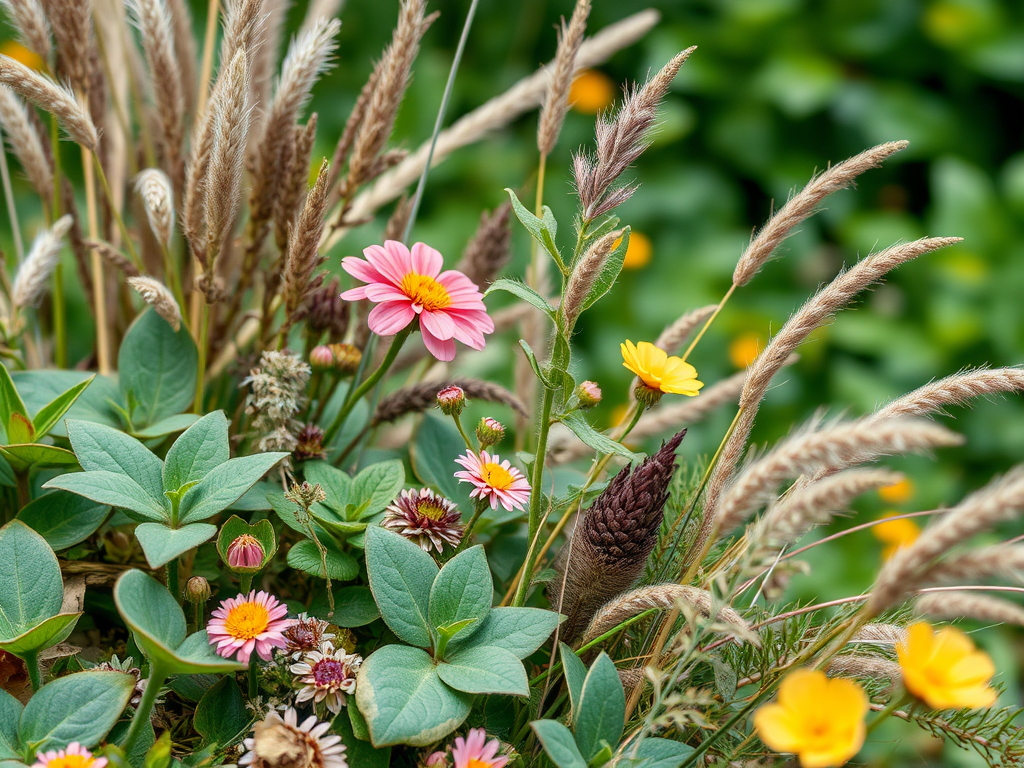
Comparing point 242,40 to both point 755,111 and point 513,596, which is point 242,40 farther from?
point 755,111

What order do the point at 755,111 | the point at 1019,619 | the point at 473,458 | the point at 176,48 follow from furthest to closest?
the point at 755,111 → the point at 176,48 → the point at 473,458 → the point at 1019,619

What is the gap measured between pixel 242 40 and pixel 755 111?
1.67 meters

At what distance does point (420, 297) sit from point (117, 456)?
0.62 feet

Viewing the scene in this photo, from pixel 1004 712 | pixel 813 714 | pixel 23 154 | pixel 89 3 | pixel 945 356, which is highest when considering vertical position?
pixel 89 3

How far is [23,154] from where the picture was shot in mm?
585

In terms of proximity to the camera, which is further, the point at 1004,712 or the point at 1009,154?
the point at 1009,154

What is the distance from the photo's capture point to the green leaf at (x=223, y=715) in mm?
406

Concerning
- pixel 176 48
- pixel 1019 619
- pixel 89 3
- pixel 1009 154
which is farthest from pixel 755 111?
pixel 1019 619

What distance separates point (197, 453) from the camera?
440 millimetres

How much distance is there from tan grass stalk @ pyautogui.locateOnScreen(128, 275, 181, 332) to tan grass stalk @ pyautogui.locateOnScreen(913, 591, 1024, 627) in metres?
0.44

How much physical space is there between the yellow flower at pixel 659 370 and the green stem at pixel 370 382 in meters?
0.13

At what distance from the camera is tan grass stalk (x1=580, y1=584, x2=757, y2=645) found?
0.38 m

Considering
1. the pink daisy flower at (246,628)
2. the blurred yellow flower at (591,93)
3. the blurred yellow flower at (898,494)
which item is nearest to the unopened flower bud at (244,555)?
the pink daisy flower at (246,628)

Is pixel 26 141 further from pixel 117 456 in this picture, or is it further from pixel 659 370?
pixel 659 370
